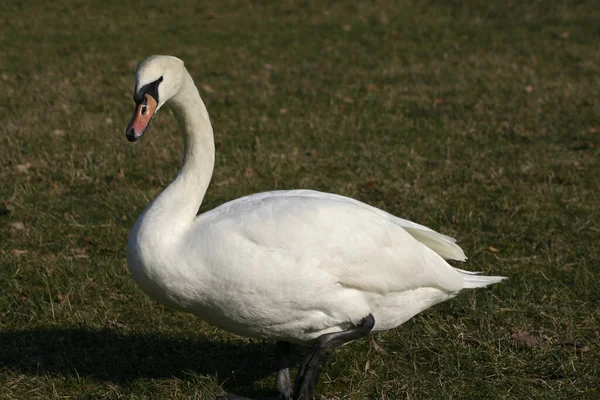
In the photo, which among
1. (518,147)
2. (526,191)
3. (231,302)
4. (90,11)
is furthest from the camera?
(90,11)

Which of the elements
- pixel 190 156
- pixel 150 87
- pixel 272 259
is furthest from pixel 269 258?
pixel 150 87

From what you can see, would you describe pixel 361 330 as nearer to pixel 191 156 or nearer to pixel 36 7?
pixel 191 156

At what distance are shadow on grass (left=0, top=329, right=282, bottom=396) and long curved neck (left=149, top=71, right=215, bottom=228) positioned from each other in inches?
38.0

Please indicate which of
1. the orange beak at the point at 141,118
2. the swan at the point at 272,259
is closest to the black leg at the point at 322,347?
the swan at the point at 272,259

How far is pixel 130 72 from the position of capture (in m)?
11.2

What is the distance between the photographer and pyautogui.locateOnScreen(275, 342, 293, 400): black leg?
4145mm

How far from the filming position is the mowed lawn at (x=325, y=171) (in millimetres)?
4352

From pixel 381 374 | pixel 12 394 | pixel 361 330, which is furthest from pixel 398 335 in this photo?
pixel 12 394

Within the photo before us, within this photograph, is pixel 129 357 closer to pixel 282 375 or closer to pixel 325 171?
pixel 282 375

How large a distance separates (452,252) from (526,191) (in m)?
2.81


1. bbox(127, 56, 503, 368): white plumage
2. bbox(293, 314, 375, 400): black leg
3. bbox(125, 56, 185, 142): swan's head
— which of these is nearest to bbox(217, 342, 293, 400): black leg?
bbox(293, 314, 375, 400): black leg

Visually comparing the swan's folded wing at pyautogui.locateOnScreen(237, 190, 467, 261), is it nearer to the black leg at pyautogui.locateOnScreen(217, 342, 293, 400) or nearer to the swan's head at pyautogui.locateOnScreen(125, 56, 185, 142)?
the swan's head at pyautogui.locateOnScreen(125, 56, 185, 142)

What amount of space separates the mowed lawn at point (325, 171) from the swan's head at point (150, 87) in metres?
1.34

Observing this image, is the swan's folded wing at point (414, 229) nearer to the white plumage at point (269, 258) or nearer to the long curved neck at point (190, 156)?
the white plumage at point (269, 258)
